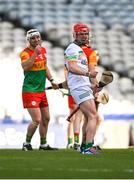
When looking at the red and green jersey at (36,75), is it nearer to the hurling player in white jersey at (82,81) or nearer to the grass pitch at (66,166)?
the hurling player in white jersey at (82,81)

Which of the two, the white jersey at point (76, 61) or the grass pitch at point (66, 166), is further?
the white jersey at point (76, 61)

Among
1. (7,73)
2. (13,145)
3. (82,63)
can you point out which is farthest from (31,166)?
(7,73)

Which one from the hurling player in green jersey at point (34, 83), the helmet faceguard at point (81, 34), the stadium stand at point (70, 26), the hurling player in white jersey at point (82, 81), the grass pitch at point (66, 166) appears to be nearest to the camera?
the grass pitch at point (66, 166)

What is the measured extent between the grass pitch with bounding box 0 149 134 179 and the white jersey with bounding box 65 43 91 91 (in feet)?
3.05

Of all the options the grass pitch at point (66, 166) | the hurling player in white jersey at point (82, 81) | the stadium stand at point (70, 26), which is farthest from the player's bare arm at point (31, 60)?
the stadium stand at point (70, 26)

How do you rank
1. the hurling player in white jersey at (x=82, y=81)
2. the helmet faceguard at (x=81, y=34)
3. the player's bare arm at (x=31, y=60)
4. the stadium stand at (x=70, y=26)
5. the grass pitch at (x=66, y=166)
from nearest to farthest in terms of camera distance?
1. the grass pitch at (x=66, y=166)
2. the hurling player in white jersey at (x=82, y=81)
3. the helmet faceguard at (x=81, y=34)
4. the player's bare arm at (x=31, y=60)
5. the stadium stand at (x=70, y=26)

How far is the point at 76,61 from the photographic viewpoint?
1038 centimetres

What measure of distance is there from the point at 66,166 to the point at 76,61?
220 cm

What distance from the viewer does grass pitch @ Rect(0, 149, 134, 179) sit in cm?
763

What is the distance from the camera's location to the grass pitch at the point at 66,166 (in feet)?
25.0

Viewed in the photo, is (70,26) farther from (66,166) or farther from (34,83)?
(66,166)

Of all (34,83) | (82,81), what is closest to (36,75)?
(34,83)

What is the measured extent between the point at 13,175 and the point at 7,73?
1051 cm

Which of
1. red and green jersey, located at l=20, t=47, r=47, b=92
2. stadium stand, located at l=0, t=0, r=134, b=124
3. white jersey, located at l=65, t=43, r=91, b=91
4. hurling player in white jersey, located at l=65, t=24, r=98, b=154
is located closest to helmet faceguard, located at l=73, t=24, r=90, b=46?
hurling player in white jersey, located at l=65, t=24, r=98, b=154
